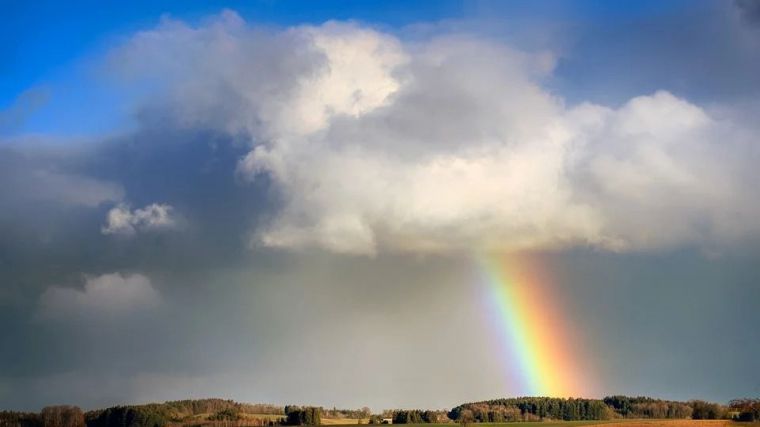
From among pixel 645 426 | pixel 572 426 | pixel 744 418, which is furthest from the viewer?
pixel 572 426

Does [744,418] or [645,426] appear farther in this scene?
[744,418]

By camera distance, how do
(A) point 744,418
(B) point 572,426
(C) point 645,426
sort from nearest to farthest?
(C) point 645,426 < (A) point 744,418 < (B) point 572,426

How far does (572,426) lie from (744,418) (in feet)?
137

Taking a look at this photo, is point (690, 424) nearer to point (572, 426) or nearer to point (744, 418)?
point (744, 418)

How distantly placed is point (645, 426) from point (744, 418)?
1160 inches

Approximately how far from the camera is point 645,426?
16612 cm

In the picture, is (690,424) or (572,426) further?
(572,426)

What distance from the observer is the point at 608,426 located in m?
182

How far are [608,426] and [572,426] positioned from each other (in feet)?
61.2

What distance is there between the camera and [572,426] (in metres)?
200

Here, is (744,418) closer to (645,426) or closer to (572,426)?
(645,426)

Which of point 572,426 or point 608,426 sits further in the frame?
point 572,426

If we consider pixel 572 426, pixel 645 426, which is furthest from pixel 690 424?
pixel 572 426

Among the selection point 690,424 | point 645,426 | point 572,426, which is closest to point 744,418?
point 690,424
